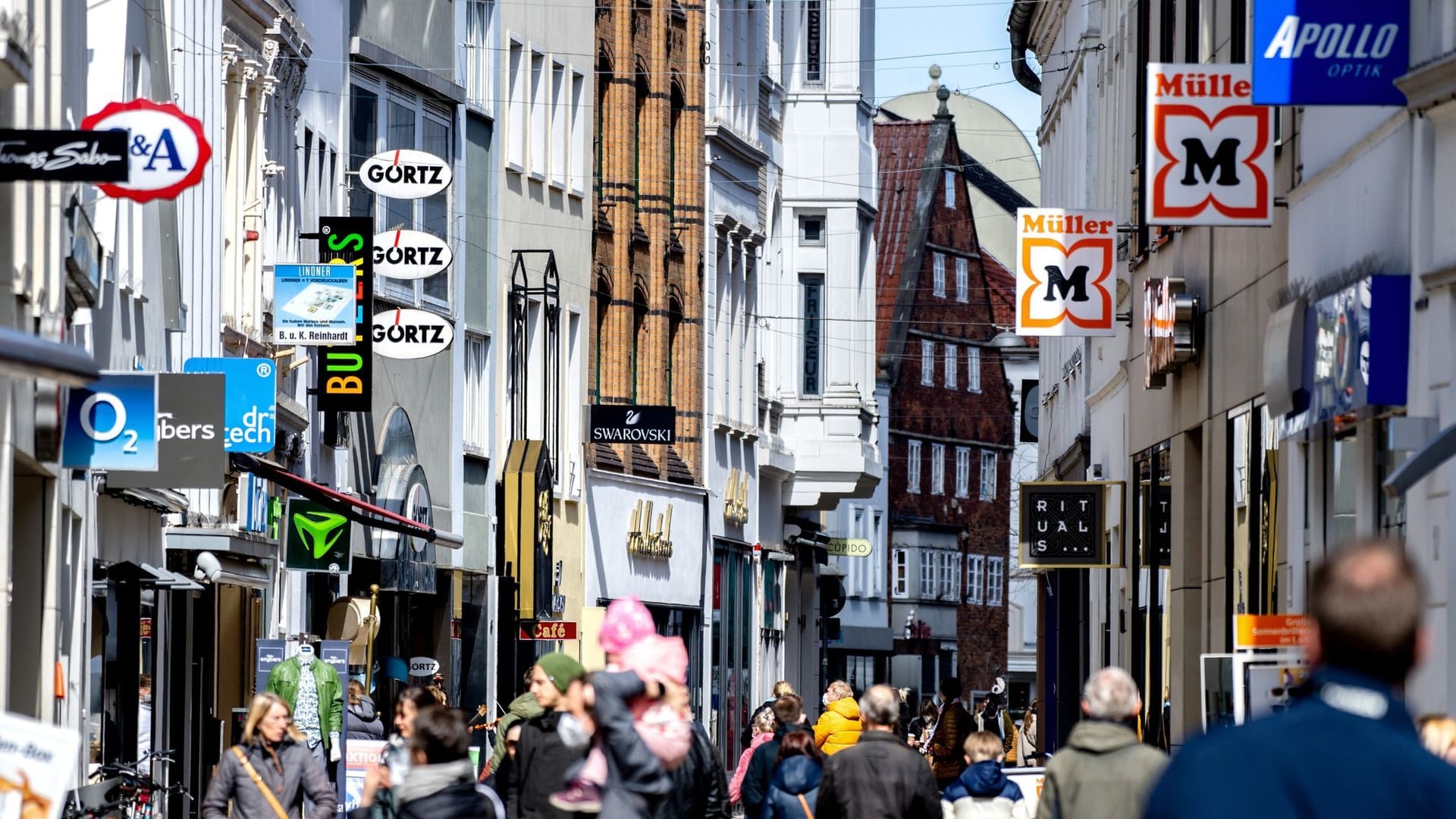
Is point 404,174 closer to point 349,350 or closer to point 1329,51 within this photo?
point 349,350

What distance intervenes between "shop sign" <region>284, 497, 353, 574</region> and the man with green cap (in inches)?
610

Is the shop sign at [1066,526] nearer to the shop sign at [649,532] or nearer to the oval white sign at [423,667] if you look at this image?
the oval white sign at [423,667]

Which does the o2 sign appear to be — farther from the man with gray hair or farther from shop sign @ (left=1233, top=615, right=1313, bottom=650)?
the man with gray hair

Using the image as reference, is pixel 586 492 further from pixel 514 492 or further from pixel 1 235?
pixel 1 235

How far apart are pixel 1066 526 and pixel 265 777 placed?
14446 millimetres

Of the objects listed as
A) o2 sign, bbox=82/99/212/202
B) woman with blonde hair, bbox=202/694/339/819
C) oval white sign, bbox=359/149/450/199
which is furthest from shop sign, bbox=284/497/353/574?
woman with blonde hair, bbox=202/694/339/819

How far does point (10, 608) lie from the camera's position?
16.2 m

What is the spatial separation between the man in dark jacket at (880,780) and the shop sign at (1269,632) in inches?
78.7

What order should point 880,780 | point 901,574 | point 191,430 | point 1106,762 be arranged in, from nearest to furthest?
point 1106,762 → point 880,780 → point 191,430 → point 901,574

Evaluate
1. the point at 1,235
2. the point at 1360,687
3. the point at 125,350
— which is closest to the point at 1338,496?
the point at 1,235

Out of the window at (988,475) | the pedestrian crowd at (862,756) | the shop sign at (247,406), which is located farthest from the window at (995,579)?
the pedestrian crowd at (862,756)

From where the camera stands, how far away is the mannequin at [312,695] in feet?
69.4

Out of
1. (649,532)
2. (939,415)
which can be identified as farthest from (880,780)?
(939,415)

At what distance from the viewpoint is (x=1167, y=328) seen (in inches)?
855
